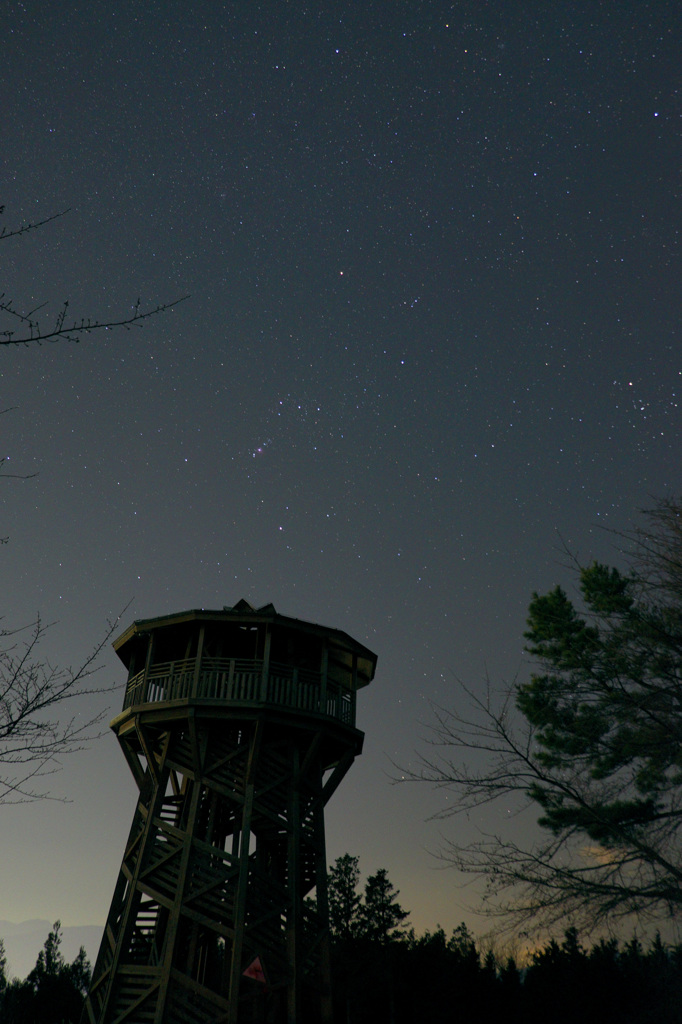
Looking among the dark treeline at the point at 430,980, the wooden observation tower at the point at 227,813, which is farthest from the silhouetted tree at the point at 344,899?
the wooden observation tower at the point at 227,813

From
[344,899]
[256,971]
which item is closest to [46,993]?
[344,899]

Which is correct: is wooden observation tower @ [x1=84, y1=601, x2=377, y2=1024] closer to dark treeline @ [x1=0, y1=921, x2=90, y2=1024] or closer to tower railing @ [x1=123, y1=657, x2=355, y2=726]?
tower railing @ [x1=123, y1=657, x2=355, y2=726]

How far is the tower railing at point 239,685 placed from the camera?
1647 centimetres

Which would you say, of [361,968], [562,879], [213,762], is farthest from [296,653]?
[361,968]

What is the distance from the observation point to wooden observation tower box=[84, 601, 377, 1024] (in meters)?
15.0

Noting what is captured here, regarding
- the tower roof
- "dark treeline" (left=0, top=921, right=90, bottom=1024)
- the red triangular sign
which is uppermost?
the tower roof

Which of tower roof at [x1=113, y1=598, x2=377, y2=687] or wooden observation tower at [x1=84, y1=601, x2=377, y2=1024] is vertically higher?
tower roof at [x1=113, y1=598, x2=377, y2=687]

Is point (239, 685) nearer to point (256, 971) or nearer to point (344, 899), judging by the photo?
point (256, 971)

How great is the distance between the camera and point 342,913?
3891 centimetres

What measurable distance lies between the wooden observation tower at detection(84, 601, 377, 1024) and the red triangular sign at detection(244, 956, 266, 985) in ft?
0.07

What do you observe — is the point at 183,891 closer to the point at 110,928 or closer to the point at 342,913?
the point at 110,928

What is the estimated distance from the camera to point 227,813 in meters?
18.6

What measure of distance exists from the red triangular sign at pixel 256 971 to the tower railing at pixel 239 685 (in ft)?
15.5

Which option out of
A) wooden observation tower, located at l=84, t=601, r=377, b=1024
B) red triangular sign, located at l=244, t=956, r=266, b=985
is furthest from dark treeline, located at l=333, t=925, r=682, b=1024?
red triangular sign, located at l=244, t=956, r=266, b=985
